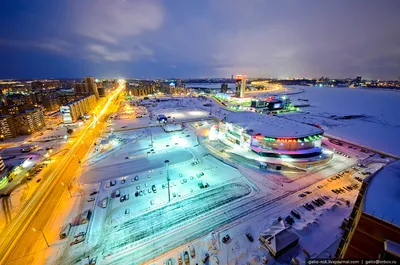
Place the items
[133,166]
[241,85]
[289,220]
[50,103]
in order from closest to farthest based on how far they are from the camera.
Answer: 1. [289,220]
2. [133,166]
3. [50,103]
4. [241,85]

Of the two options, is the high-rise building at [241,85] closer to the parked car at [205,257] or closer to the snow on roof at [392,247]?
the parked car at [205,257]

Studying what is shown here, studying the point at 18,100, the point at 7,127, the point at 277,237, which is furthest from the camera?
the point at 18,100

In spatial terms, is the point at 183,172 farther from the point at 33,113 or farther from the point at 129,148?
the point at 33,113

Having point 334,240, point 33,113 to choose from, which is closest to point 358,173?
point 334,240

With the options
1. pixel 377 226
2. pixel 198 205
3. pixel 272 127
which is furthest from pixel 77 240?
pixel 272 127

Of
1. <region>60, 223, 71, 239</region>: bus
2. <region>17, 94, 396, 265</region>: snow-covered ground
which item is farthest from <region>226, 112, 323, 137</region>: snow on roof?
<region>60, 223, 71, 239</region>: bus

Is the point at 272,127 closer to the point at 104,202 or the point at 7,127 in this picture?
the point at 104,202

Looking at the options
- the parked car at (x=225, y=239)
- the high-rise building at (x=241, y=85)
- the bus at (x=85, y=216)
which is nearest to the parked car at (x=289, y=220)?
the parked car at (x=225, y=239)
